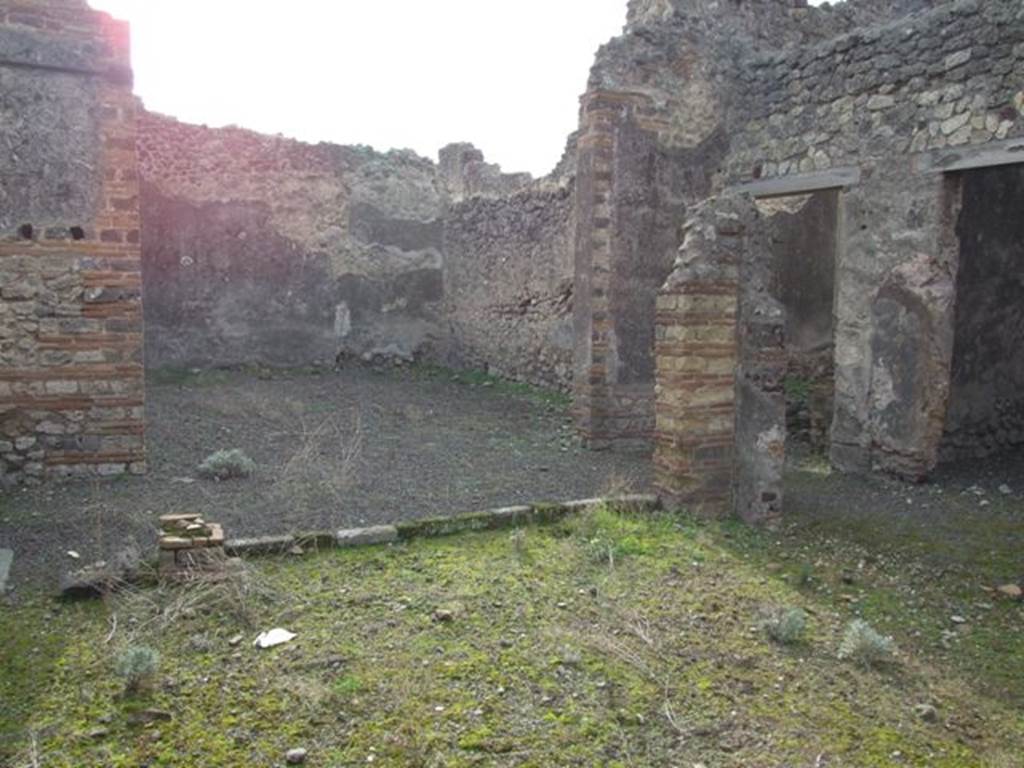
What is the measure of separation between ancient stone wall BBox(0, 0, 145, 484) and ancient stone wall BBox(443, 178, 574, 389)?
17.6 ft

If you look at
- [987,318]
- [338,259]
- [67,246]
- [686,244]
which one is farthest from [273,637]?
[338,259]

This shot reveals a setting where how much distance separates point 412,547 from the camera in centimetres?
531

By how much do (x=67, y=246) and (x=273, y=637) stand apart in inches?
168

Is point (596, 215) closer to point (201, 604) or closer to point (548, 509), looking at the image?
point (548, 509)

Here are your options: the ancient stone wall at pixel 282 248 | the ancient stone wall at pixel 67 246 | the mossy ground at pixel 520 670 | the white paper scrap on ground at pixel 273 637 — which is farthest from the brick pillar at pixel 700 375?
the ancient stone wall at pixel 282 248

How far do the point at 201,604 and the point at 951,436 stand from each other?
22.6ft

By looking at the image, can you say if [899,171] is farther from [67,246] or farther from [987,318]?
[67,246]

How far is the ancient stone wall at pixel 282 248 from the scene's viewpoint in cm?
1193

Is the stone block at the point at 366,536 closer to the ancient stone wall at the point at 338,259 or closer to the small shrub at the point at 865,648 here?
the small shrub at the point at 865,648

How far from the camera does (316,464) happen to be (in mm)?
7438

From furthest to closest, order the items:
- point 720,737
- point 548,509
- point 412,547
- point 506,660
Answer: point 548,509 → point 412,547 → point 506,660 → point 720,737

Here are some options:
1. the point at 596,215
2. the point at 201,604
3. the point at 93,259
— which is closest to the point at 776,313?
the point at 596,215

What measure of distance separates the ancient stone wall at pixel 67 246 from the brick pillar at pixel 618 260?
4346 mm

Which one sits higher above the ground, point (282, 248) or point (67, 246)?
point (282, 248)
